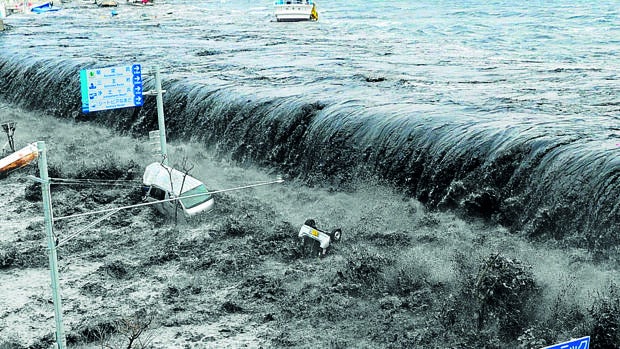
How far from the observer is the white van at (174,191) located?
2255 cm

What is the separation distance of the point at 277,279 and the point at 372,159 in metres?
6.93

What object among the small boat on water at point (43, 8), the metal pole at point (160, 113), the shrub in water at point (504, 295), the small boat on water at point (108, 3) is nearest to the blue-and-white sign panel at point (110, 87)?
the metal pole at point (160, 113)

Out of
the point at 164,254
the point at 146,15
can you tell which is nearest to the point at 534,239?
the point at 164,254

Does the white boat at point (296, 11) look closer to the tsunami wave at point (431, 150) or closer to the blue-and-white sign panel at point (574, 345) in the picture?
the tsunami wave at point (431, 150)

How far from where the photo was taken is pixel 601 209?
711 inches

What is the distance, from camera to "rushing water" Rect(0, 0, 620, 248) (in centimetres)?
2019

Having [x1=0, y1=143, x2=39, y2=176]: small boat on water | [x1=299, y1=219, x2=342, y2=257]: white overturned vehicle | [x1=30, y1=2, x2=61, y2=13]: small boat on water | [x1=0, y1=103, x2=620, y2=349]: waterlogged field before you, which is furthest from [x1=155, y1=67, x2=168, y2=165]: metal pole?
[x1=30, y1=2, x2=61, y2=13]: small boat on water

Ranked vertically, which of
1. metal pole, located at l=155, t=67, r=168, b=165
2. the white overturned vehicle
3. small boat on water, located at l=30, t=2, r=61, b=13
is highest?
metal pole, located at l=155, t=67, r=168, b=165

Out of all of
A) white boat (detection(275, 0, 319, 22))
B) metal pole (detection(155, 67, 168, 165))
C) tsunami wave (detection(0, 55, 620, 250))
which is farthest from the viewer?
white boat (detection(275, 0, 319, 22))

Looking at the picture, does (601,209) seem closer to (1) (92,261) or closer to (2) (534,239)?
(2) (534,239)

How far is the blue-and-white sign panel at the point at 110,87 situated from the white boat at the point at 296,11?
4399 cm

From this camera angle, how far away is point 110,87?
21828 millimetres

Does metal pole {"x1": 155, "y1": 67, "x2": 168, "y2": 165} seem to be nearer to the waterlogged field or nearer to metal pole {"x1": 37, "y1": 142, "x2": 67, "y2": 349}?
the waterlogged field

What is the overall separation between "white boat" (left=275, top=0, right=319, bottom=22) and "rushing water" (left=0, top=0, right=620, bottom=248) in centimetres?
508
